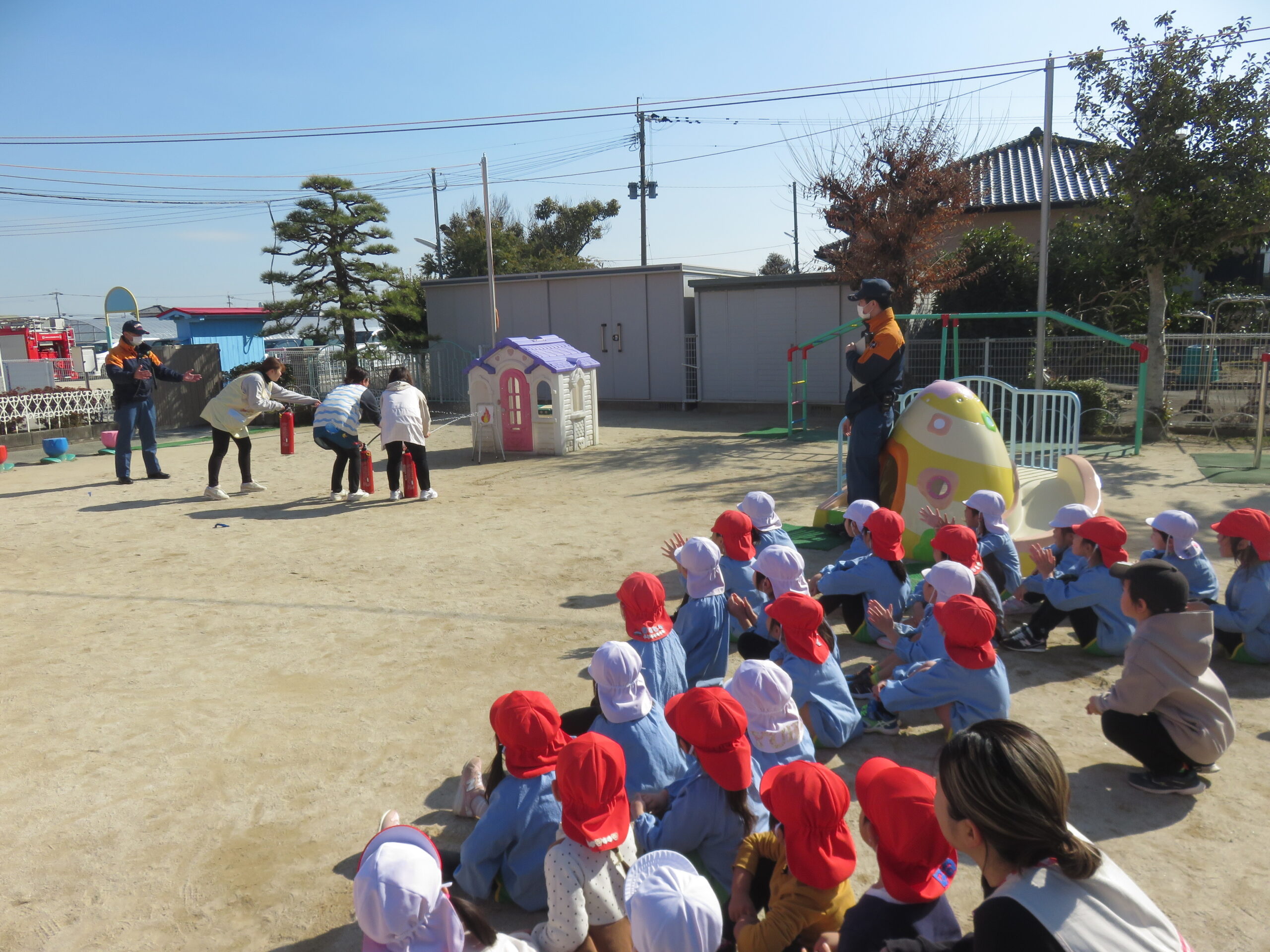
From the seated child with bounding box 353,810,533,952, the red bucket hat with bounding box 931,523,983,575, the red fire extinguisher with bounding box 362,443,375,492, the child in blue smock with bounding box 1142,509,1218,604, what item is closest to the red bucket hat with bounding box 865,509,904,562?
the red bucket hat with bounding box 931,523,983,575

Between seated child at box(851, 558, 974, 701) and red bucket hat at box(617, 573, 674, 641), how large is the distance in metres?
1.09

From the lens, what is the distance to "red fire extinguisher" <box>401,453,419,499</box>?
9.98 m

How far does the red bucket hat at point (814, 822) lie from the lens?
222cm

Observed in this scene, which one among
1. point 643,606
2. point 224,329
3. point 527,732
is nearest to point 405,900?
point 527,732

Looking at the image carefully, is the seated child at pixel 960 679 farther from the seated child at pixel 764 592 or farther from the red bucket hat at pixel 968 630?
the seated child at pixel 764 592

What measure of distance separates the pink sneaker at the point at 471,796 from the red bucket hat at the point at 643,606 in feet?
2.94

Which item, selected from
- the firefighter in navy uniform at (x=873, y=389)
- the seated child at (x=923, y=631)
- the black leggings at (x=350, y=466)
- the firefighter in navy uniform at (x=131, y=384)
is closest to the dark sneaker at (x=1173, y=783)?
the seated child at (x=923, y=631)

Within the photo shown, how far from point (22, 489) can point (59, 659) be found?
708cm

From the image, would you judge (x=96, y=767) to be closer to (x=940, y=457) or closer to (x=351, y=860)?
(x=351, y=860)

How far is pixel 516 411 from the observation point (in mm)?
13086

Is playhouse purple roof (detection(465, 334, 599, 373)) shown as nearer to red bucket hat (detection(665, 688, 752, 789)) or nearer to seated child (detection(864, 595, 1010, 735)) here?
seated child (detection(864, 595, 1010, 735))

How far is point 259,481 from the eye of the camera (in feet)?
37.5

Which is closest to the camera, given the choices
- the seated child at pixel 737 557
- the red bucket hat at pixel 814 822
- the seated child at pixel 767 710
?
the red bucket hat at pixel 814 822

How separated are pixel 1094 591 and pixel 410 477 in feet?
24.0
